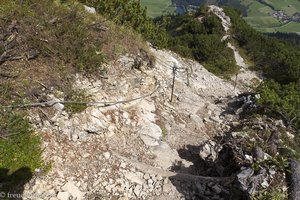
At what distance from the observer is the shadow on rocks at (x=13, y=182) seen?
23.4 feet

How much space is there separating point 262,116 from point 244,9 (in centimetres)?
16881

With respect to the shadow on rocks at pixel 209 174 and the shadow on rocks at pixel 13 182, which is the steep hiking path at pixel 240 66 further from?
the shadow on rocks at pixel 13 182

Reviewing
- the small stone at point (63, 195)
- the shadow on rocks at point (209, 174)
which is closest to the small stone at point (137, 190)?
the shadow on rocks at point (209, 174)

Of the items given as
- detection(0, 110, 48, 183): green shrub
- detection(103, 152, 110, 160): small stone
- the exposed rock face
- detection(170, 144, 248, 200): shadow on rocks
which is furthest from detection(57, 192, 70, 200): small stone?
the exposed rock face

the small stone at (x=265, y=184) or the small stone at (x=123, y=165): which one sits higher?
the small stone at (x=265, y=184)

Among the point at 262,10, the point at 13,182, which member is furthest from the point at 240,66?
the point at 262,10

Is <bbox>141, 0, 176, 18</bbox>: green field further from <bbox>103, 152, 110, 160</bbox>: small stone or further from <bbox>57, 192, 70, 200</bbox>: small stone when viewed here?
<bbox>57, 192, 70, 200</bbox>: small stone

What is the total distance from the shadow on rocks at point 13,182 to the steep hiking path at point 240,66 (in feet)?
64.0

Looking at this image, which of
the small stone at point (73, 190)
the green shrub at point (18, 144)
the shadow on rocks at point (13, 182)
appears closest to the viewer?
the shadow on rocks at point (13, 182)

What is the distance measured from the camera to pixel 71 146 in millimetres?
8914

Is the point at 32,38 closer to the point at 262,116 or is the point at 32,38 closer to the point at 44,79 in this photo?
the point at 44,79

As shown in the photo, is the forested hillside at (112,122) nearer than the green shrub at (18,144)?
No

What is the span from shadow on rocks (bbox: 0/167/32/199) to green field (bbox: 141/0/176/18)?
411 feet

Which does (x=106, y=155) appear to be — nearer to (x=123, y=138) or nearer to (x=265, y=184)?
(x=123, y=138)
